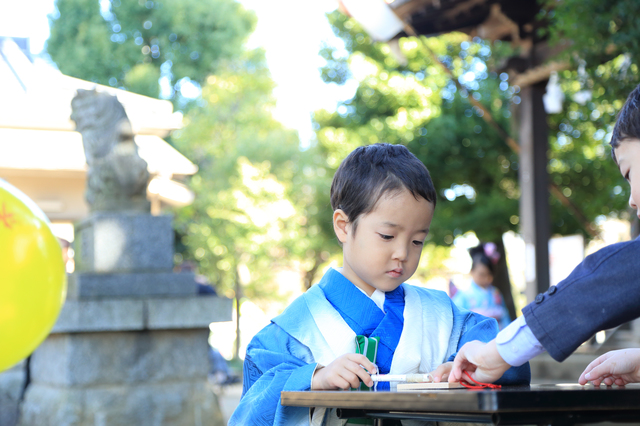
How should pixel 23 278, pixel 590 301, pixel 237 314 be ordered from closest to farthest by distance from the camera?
pixel 590 301
pixel 23 278
pixel 237 314

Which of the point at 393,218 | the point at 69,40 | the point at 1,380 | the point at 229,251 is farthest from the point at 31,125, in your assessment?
the point at 69,40

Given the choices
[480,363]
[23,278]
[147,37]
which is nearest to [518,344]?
[480,363]

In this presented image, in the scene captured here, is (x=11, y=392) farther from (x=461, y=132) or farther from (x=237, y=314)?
(x=237, y=314)

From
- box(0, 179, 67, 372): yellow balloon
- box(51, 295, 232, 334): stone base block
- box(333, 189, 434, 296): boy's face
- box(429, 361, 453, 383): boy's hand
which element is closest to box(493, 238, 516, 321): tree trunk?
box(51, 295, 232, 334): stone base block

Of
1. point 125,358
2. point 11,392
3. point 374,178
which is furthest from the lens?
point 11,392

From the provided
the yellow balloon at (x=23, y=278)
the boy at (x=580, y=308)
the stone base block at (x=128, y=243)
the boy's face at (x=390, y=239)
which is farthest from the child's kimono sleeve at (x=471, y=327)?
the stone base block at (x=128, y=243)

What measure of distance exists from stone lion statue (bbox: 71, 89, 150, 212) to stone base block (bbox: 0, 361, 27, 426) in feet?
4.85

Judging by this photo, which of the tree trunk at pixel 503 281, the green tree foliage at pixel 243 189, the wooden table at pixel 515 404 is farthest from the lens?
the green tree foliage at pixel 243 189

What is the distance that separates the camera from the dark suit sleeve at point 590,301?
101 cm

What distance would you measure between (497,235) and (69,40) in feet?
63.0

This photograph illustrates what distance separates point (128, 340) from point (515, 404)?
4054 mm

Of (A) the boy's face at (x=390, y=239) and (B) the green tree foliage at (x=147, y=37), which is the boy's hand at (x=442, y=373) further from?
(B) the green tree foliage at (x=147, y=37)

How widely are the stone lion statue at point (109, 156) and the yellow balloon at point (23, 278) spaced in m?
2.62

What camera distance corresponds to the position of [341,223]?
5.84 feet
